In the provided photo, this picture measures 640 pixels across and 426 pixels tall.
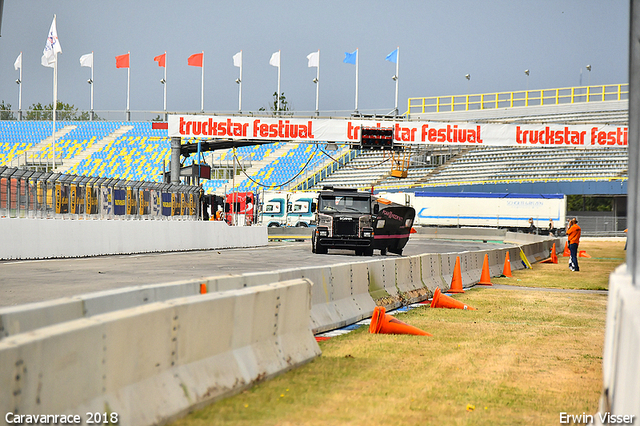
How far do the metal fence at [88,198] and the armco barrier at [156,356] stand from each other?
1536cm

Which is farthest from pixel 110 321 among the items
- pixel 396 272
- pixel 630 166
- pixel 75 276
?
pixel 75 276

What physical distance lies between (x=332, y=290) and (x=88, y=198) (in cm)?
1509

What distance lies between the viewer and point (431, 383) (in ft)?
23.7

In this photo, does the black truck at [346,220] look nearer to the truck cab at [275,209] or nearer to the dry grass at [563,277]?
the dry grass at [563,277]

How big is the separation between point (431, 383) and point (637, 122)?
9.71ft

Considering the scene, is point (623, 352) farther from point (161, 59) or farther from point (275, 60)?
point (161, 59)

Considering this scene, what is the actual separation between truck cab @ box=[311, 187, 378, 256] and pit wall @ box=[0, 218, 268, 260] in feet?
16.5

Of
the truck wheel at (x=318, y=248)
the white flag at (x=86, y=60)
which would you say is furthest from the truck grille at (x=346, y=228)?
the white flag at (x=86, y=60)

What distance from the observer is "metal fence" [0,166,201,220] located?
69.6 ft

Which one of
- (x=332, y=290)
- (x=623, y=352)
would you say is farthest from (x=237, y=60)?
(x=623, y=352)

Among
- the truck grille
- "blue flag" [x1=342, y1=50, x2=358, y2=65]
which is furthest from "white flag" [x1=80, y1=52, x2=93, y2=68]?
the truck grille

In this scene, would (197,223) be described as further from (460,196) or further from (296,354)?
(460,196)

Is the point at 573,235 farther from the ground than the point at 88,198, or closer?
closer

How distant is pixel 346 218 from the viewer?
94.5ft
